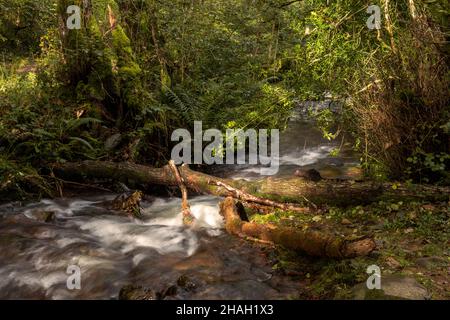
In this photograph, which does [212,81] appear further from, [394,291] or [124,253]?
[394,291]

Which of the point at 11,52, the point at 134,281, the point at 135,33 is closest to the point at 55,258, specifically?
the point at 134,281

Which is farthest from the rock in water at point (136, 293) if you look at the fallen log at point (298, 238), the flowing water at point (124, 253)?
the fallen log at point (298, 238)

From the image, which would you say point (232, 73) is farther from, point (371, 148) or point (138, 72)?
point (371, 148)

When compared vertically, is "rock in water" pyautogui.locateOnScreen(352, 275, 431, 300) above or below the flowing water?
above

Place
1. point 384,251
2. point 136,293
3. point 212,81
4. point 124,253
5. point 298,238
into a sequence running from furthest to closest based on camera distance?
point 212,81 → point 124,253 → point 298,238 → point 384,251 → point 136,293

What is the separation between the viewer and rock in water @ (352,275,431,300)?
3.26 m

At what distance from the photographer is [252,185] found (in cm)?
658

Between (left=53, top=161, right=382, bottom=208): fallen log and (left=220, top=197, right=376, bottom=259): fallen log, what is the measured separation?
0.76m

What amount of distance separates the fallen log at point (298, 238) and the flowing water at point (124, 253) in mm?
174

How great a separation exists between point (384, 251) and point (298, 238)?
0.91 metres

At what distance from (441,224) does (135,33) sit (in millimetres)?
9245
